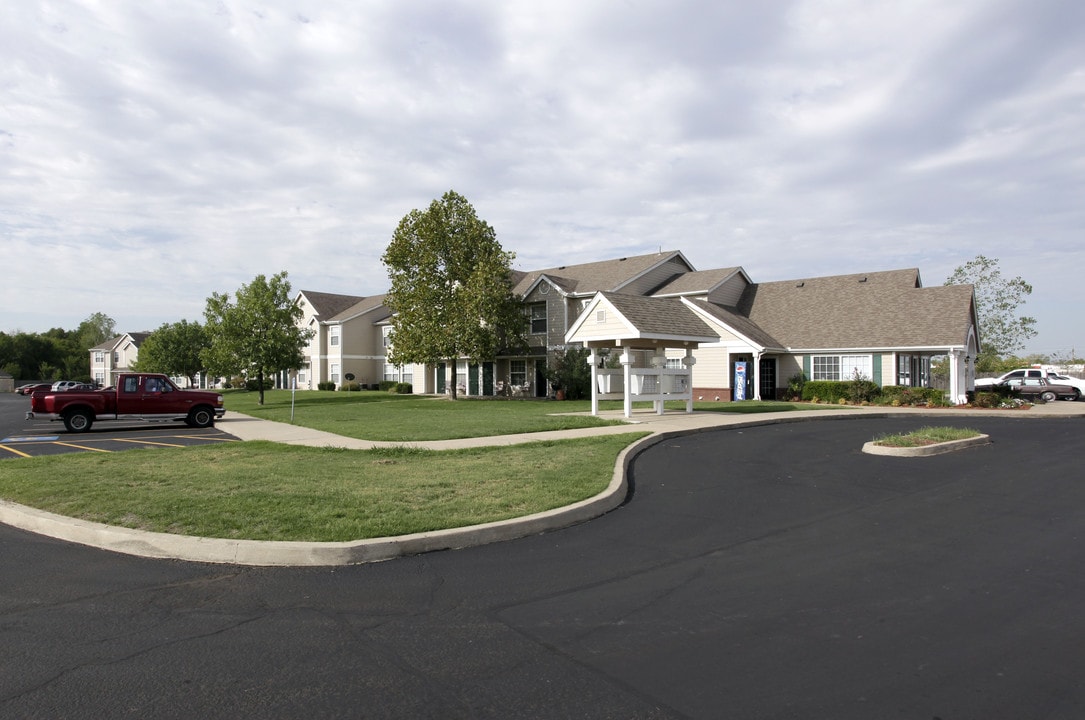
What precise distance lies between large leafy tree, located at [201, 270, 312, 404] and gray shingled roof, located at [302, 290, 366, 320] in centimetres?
1863

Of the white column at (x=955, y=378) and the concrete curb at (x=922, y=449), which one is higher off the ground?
the white column at (x=955, y=378)

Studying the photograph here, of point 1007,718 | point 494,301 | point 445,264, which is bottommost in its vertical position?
point 1007,718

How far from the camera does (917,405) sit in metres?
28.5

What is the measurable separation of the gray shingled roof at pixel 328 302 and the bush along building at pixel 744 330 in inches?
692

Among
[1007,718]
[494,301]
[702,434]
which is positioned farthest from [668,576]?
[494,301]

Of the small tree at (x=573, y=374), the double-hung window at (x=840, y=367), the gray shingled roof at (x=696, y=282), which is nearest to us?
the double-hung window at (x=840, y=367)

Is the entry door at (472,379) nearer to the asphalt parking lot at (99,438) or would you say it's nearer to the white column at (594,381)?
the asphalt parking lot at (99,438)

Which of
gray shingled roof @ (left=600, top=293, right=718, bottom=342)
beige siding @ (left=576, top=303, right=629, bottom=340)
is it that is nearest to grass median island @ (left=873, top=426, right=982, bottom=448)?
gray shingled roof @ (left=600, top=293, right=718, bottom=342)

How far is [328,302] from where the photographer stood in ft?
192

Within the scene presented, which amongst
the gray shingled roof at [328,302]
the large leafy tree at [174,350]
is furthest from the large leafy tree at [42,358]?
the gray shingled roof at [328,302]

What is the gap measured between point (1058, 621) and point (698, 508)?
163 inches

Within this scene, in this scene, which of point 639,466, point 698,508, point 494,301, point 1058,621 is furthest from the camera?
point 494,301

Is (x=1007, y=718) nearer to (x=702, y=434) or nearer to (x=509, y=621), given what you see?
(x=509, y=621)

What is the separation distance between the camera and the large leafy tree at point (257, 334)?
116ft
